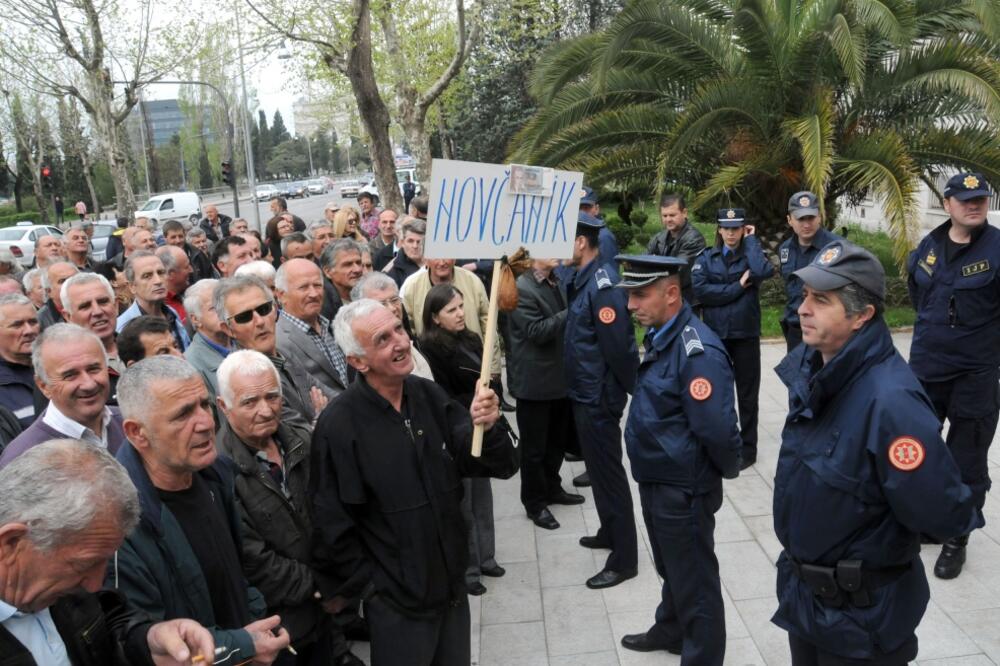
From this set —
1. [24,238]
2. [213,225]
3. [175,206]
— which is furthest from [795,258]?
[175,206]

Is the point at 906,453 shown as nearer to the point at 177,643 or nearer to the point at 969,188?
the point at 177,643

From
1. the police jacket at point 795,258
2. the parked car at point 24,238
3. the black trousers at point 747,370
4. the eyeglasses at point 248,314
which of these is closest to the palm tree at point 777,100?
the police jacket at point 795,258

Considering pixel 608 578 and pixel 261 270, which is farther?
pixel 261 270

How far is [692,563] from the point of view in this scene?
151 inches

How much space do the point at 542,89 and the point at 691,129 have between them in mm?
2629

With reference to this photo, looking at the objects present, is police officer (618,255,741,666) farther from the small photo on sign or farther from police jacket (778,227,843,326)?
police jacket (778,227,843,326)

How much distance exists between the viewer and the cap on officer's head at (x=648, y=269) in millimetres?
3809

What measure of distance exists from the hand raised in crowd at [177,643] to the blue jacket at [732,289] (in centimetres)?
500

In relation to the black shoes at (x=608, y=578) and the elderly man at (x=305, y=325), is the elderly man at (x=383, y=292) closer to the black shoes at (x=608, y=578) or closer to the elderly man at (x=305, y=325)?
the elderly man at (x=305, y=325)

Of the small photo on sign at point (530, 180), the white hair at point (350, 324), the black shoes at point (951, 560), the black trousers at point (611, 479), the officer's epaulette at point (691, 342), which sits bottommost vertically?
the black shoes at point (951, 560)

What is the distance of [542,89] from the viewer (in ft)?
38.8

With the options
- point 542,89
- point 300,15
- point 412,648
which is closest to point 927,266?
point 412,648

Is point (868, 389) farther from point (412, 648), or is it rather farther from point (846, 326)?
point (412, 648)

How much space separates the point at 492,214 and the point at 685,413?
4.10 feet
